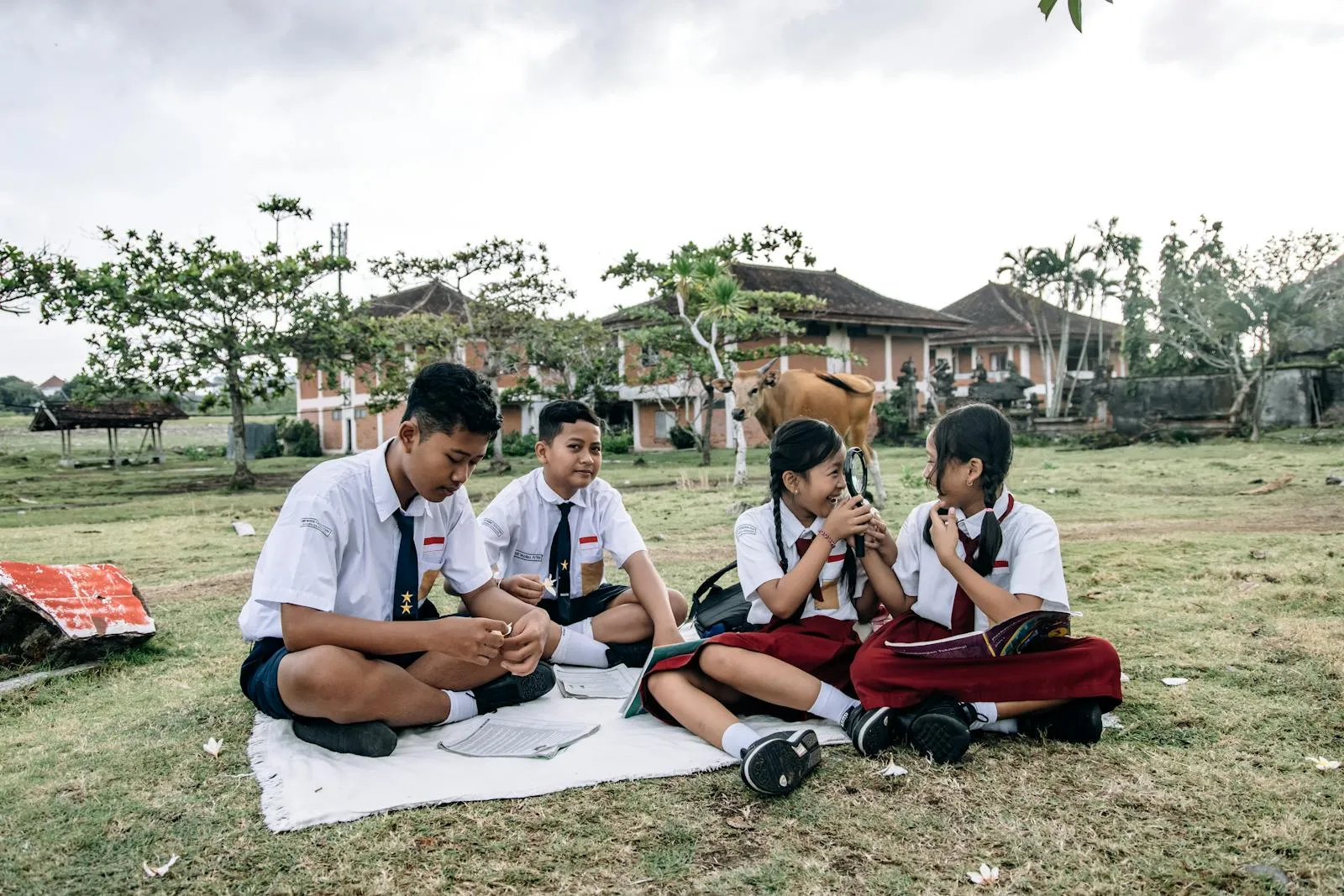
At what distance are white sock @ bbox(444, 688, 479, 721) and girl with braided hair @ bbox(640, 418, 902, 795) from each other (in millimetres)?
671

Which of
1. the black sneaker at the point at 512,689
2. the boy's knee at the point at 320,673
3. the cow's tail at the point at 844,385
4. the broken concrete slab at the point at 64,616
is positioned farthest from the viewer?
the cow's tail at the point at 844,385

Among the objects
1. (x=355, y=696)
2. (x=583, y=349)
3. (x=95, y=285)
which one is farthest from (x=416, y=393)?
(x=583, y=349)

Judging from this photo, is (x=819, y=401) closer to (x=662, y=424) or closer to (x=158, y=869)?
(x=158, y=869)

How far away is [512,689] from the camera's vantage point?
3.70 meters

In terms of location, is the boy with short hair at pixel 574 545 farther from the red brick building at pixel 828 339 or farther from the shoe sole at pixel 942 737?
the red brick building at pixel 828 339

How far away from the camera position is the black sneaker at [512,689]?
363 cm

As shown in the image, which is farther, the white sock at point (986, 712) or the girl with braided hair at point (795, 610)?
the girl with braided hair at point (795, 610)

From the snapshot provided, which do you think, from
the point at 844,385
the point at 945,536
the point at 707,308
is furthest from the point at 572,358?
the point at 945,536

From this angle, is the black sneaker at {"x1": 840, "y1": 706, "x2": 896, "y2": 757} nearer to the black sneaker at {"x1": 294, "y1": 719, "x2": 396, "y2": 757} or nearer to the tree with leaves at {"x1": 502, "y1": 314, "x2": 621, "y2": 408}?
the black sneaker at {"x1": 294, "y1": 719, "x2": 396, "y2": 757}

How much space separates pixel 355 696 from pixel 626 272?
17385 mm

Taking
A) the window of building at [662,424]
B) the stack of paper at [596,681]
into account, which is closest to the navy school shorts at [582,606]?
the stack of paper at [596,681]

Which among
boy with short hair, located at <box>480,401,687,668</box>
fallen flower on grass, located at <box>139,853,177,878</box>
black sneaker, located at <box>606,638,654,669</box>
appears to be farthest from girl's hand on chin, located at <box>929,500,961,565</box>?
fallen flower on grass, located at <box>139,853,177,878</box>

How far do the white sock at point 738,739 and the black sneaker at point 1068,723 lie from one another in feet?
3.08

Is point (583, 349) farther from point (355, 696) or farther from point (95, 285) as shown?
point (355, 696)
